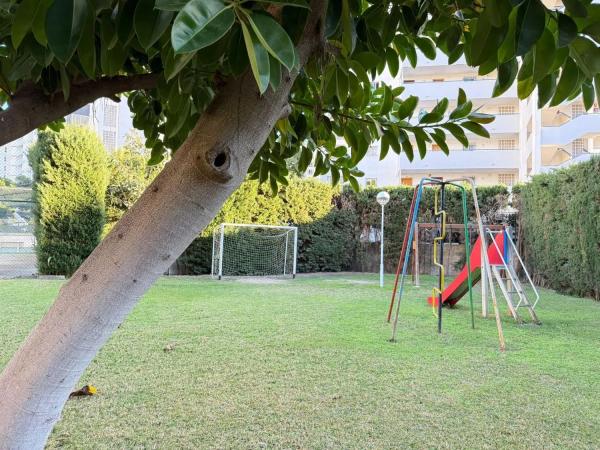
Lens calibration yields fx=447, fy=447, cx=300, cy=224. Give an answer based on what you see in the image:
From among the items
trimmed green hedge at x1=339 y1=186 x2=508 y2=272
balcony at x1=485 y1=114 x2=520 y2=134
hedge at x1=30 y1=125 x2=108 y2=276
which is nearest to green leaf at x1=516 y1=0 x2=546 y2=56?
hedge at x1=30 y1=125 x2=108 y2=276

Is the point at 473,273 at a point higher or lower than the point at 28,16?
lower

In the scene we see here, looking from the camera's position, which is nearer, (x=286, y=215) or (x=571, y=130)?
(x=286, y=215)

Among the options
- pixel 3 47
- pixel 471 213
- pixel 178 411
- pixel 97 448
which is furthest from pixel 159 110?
pixel 471 213

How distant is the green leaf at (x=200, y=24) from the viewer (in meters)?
0.39

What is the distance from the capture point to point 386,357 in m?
3.71

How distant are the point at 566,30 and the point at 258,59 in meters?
0.43

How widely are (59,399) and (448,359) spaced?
3.46m

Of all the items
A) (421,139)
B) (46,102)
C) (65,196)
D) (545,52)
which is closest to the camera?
(545,52)

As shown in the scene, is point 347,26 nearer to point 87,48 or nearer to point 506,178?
point 87,48

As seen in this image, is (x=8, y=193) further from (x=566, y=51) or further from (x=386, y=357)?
(x=566, y=51)

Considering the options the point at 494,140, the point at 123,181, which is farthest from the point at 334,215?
the point at 494,140

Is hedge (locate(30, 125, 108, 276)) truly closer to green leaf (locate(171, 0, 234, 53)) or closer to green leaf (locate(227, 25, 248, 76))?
green leaf (locate(227, 25, 248, 76))

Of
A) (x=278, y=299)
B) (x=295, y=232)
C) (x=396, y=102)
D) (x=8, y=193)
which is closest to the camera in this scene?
(x=396, y=102)

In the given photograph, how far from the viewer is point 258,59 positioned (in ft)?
1.44
